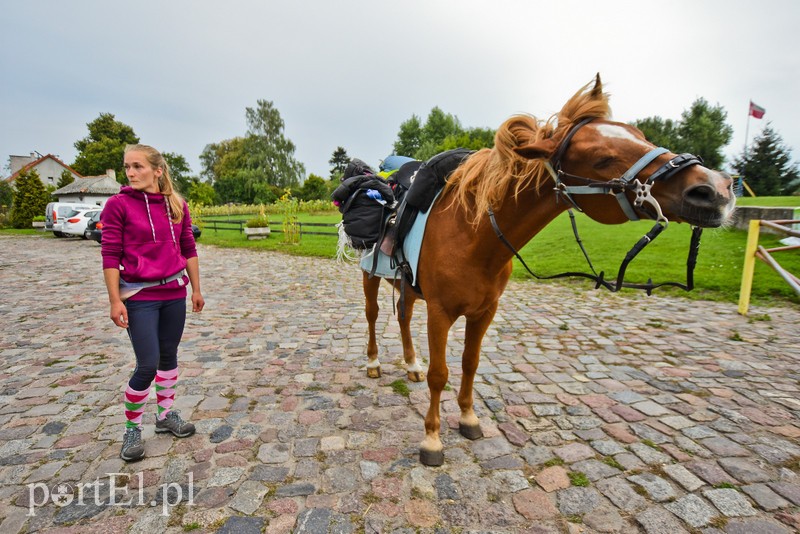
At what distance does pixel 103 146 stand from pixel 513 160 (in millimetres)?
72025

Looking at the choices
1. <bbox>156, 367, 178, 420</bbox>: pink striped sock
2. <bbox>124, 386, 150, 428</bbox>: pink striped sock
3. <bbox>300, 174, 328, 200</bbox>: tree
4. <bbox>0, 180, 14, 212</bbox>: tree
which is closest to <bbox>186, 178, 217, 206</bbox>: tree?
<bbox>300, 174, 328, 200</bbox>: tree

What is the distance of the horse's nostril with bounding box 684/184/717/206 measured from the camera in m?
1.62

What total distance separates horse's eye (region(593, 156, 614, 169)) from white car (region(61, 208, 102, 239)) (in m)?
26.3

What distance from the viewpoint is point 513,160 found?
7.47ft

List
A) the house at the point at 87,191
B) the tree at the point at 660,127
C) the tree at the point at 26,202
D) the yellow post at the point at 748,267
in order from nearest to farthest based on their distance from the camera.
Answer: the yellow post at the point at 748,267, the tree at the point at 26,202, the house at the point at 87,191, the tree at the point at 660,127

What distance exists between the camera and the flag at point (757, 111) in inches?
1046

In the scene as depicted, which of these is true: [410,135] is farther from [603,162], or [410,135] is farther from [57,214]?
[603,162]

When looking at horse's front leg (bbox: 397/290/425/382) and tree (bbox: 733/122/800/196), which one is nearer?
horse's front leg (bbox: 397/290/425/382)

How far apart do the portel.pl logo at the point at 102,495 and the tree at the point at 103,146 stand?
213 feet

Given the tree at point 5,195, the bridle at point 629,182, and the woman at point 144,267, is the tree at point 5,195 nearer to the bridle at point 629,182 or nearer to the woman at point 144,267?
the woman at point 144,267

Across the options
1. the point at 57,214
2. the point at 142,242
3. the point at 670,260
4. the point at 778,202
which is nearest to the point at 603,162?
the point at 142,242

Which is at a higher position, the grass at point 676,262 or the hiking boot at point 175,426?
the grass at point 676,262

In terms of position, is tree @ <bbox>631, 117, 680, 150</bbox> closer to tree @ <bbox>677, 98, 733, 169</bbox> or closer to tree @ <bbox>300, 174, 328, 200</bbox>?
tree @ <bbox>677, 98, 733, 169</bbox>

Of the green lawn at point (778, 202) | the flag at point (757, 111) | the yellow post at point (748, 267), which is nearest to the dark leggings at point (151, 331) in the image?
the yellow post at point (748, 267)
